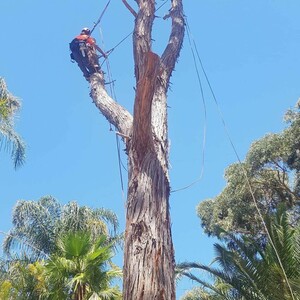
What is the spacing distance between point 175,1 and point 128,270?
403 centimetres

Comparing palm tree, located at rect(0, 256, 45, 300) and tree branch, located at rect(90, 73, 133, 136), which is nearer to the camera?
→ tree branch, located at rect(90, 73, 133, 136)

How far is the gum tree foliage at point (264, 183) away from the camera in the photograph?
15.8m

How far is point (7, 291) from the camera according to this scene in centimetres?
846

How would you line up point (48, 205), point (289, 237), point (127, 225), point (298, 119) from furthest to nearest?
point (298, 119) < point (48, 205) < point (289, 237) < point (127, 225)

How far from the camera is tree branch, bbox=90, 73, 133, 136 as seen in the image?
430 cm

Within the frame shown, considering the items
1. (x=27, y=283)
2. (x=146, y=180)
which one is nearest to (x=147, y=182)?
(x=146, y=180)

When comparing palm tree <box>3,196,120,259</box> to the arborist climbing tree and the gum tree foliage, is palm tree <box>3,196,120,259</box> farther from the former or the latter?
the arborist climbing tree

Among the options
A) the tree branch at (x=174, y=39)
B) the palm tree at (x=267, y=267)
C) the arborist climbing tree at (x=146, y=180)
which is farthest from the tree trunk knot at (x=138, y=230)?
the palm tree at (x=267, y=267)

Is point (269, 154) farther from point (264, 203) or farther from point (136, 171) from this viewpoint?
point (136, 171)

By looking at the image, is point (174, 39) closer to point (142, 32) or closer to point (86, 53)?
point (142, 32)

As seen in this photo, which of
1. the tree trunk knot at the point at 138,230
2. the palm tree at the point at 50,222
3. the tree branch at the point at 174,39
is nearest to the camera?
the tree trunk knot at the point at 138,230

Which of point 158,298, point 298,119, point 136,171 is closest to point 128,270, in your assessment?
point 158,298

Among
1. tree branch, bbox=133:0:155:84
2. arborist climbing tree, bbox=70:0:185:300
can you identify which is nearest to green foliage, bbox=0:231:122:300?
arborist climbing tree, bbox=70:0:185:300

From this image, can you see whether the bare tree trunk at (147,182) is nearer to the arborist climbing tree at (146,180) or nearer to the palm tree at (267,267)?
the arborist climbing tree at (146,180)
